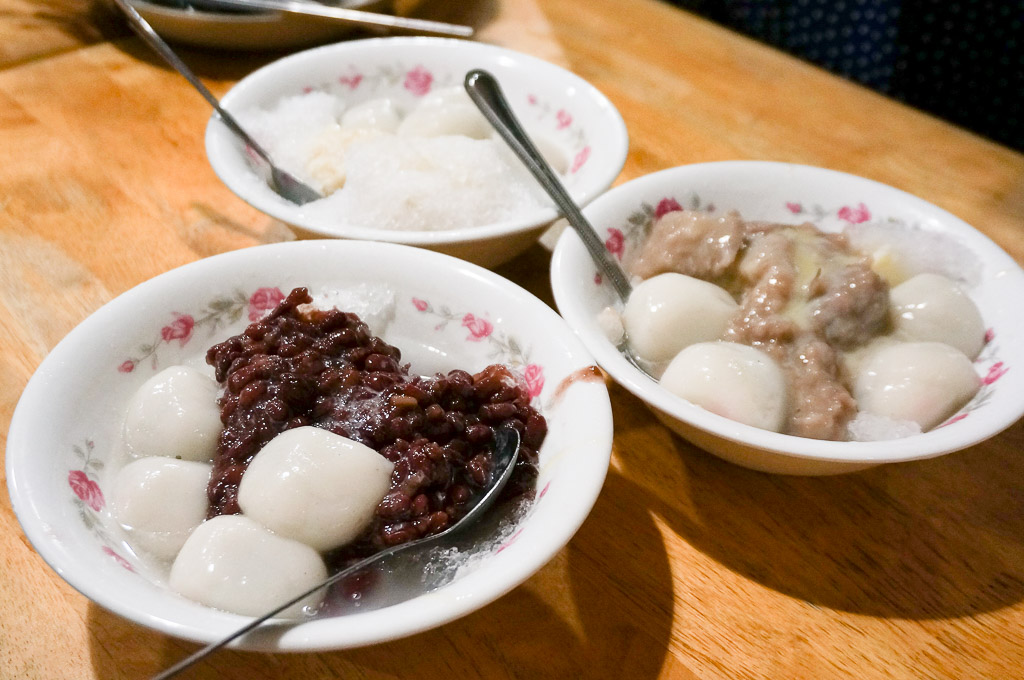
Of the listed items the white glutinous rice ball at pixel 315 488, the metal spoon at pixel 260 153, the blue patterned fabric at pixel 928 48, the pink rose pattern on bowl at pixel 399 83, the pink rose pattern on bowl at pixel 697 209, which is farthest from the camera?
the blue patterned fabric at pixel 928 48

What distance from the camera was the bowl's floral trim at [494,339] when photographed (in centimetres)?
96

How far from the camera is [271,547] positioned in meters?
0.75

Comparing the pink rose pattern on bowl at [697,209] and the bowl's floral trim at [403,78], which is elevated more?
the bowl's floral trim at [403,78]

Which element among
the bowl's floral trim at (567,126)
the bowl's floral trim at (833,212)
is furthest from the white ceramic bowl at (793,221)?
the bowl's floral trim at (567,126)

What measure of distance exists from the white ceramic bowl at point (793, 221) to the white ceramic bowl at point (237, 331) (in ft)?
0.29

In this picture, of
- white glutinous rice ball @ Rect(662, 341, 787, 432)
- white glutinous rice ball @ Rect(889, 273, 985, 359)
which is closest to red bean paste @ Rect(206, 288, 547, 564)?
white glutinous rice ball @ Rect(662, 341, 787, 432)

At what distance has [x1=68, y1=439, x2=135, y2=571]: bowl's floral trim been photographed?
0.74 metres

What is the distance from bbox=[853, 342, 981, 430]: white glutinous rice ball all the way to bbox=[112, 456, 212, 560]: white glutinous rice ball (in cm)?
91

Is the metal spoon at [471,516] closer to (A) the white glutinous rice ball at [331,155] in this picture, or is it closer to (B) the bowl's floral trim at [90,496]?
(B) the bowl's floral trim at [90,496]

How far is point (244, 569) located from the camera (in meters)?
0.72

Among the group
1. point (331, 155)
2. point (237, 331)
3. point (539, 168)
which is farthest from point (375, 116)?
point (237, 331)

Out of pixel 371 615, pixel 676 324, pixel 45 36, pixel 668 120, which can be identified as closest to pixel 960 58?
pixel 668 120

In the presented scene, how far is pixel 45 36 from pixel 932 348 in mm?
2420

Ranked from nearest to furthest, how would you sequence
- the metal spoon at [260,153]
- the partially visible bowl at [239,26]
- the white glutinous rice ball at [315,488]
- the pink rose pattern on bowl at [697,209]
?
the white glutinous rice ball at [315,488]
the pink rose pattern on bowl at [697,209]
the metal spoon at [260,153]
the partially visible bowl at [239,26]
